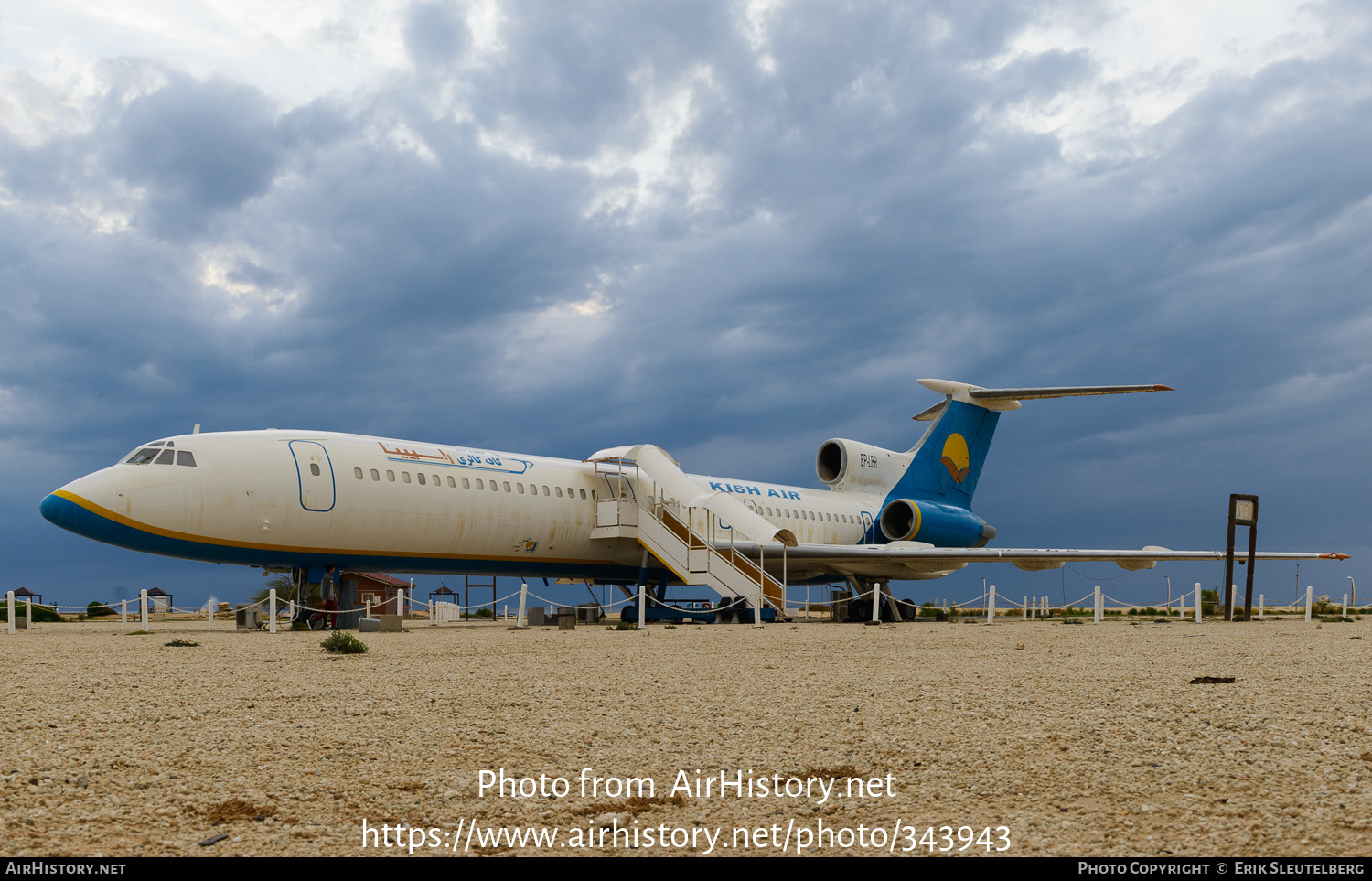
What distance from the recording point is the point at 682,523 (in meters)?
24.0

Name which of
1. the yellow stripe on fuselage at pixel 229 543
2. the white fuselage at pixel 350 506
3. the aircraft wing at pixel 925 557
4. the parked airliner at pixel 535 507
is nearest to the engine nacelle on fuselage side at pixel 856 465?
the parked airliner at pixel 535 507

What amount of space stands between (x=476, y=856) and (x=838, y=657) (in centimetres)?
827

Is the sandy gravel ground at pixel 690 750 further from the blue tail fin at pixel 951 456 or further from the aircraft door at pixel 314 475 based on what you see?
the blue tail fin at pixel 951 456

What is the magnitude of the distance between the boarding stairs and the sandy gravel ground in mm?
12748

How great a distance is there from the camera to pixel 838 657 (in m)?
11.3

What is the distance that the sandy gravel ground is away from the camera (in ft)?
11.9

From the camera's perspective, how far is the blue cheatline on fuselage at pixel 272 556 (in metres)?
16.1

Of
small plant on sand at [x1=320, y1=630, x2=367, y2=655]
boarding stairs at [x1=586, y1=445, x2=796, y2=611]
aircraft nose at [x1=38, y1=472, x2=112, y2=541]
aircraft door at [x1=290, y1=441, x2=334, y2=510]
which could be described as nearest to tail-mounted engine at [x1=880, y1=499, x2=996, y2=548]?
boarding stairs at [x1=586, y1=445, x2=796, y2=611]

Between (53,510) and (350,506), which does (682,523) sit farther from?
(53,510)

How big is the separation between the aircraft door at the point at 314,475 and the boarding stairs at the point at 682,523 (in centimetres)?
721

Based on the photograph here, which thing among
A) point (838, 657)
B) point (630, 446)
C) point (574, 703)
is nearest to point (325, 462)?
point (630, 446)

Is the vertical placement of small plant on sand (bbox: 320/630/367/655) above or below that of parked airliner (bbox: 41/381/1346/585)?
below

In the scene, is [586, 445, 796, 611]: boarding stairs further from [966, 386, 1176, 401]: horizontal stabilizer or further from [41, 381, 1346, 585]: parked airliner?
[966, 386, 1176, 401]: horizontal stabilizer
